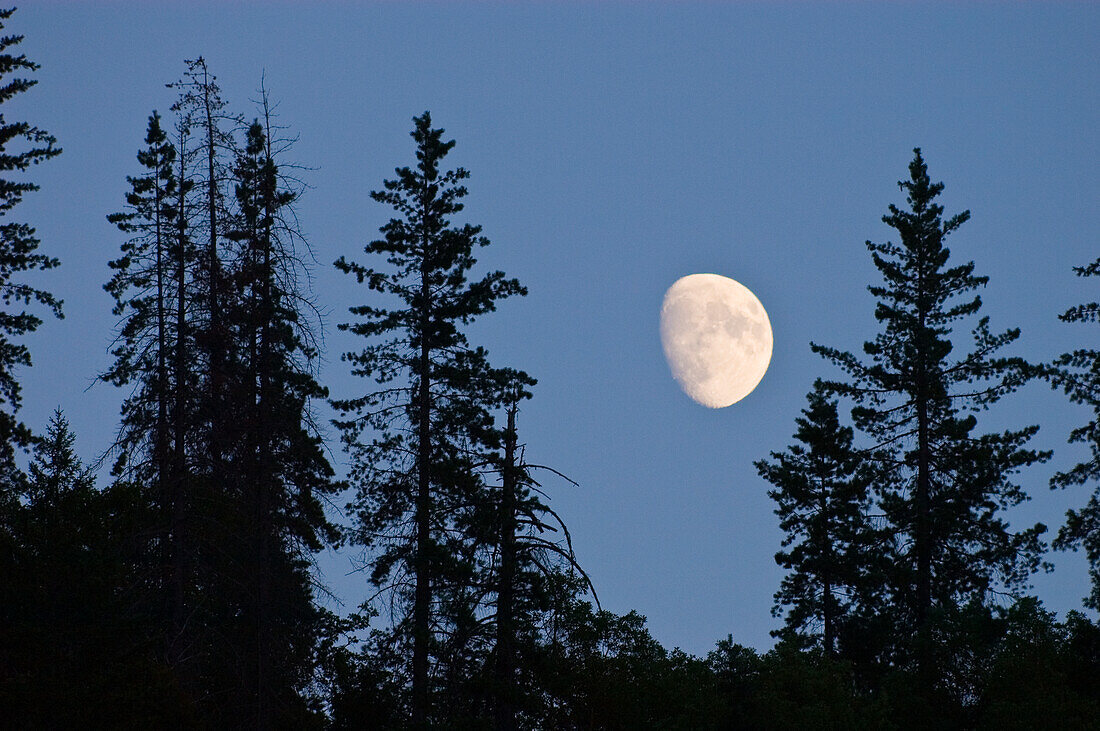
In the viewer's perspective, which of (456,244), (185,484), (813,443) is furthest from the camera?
(813,443)

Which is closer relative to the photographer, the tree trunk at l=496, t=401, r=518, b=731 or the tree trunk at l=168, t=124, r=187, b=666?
the tree trunk at l=168, t=124, r=187, b=666

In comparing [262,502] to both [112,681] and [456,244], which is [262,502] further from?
[456,244]

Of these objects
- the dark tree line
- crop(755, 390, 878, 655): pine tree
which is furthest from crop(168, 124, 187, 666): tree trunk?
crop(755, 390, 878, 655): pine tree

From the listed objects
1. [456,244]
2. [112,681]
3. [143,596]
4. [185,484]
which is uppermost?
[456,244]

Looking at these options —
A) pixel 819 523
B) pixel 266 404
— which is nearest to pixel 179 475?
pixel 266 404

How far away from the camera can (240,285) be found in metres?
29.8

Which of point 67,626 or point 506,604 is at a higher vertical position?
point 506,604

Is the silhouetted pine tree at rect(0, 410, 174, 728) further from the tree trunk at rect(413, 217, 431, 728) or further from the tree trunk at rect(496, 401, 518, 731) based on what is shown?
the tree trunk at rect(496, 401, 518, 731)

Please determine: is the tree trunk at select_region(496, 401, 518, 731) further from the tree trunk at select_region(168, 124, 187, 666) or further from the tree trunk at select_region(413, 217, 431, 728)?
the tree trunk at select_region(168, 124, 187, 666)

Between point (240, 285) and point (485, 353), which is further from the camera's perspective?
point (485, 353)

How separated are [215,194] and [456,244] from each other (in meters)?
7.75

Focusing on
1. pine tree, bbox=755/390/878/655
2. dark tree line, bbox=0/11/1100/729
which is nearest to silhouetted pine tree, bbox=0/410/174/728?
dark tree line, bbox=0/11/1100/729

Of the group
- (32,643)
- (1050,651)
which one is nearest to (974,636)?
(1050,651)

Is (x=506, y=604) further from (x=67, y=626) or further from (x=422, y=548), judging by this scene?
(x=67, y=626)
